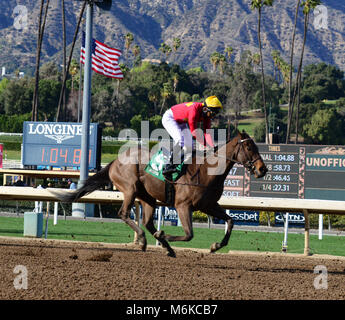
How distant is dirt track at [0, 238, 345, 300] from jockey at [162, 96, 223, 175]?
4.84 feet

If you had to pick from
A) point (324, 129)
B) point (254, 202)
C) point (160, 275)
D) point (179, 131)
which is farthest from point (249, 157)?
point (324, 129)

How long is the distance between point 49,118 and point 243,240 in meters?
78.0

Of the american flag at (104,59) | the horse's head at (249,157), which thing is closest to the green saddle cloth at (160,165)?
the horse's head at (249,157)

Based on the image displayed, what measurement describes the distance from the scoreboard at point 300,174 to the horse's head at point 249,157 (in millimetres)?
10927

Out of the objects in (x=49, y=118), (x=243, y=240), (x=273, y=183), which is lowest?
(x=243, y=240)

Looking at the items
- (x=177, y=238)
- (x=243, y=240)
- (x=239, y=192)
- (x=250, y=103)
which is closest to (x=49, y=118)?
Result: (x=250, y=103)

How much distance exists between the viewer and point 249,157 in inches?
311

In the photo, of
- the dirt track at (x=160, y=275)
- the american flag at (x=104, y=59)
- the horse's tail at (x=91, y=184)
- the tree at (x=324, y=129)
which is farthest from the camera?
the tree at (x=324, y=129)

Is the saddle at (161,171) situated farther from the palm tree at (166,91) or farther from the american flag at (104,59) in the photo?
the palm tree at (166,91)

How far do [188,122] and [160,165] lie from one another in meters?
0.68

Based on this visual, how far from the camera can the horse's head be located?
25.6ft

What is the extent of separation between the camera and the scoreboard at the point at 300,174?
1834cm

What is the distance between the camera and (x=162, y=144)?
830 centimetres
